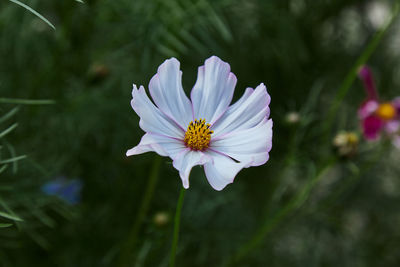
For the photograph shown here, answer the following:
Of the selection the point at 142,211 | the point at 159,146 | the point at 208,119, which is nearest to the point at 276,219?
the point at 142,211

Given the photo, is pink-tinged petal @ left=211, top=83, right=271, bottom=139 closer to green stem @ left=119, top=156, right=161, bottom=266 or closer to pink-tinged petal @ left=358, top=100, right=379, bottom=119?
green stem @ left=119, top=156, right=161, bottom=266

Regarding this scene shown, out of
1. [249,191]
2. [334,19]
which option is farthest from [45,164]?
[334,19]

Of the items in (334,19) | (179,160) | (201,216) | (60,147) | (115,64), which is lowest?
(179,160)

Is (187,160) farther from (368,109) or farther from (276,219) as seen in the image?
(368,109)


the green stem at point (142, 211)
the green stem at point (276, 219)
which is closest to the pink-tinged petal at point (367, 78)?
the green stem at point (276, 219)

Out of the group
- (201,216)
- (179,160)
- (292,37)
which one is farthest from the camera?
(292,37)

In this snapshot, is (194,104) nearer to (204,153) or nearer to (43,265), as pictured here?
(204,153)
